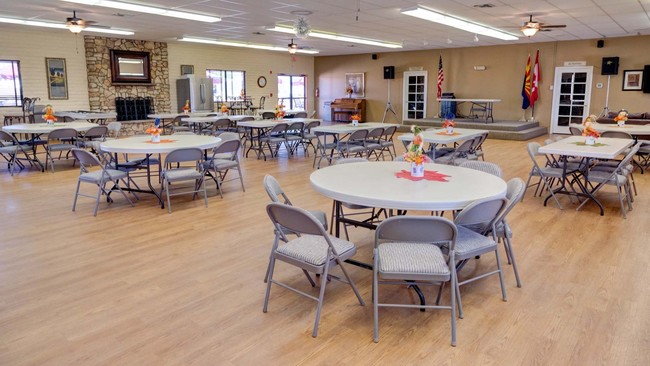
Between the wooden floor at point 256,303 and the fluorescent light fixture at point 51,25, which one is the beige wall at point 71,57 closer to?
the fluorescent light fixture at point 51,25

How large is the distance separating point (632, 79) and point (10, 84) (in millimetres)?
16252

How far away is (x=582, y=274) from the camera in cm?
348

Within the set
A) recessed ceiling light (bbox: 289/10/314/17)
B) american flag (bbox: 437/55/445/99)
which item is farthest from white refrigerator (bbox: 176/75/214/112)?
american flag (bbox: 437/55/445/99)

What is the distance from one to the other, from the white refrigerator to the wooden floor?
9820mm

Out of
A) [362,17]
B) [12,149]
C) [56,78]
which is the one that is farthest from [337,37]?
[12,149]

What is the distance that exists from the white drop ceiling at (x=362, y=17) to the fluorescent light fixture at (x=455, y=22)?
0.83 ft

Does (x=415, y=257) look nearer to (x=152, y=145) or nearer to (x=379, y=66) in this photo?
(x=152, y=145)

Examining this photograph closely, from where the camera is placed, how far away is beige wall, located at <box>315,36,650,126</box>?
12820 millimetres

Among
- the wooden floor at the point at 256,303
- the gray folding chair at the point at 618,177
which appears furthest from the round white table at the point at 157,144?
the gray folding chair at the point at 618,177

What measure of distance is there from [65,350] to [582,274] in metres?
3.45

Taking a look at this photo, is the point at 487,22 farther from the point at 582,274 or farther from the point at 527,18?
the point at 582,274

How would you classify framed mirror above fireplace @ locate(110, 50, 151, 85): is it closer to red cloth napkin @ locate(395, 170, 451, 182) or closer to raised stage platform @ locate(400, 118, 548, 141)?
raised stage platform @ locate(400, 118, 548, 141)

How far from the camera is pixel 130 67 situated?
44.6ft

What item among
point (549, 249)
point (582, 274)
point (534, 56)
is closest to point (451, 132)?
point (549, 249)
